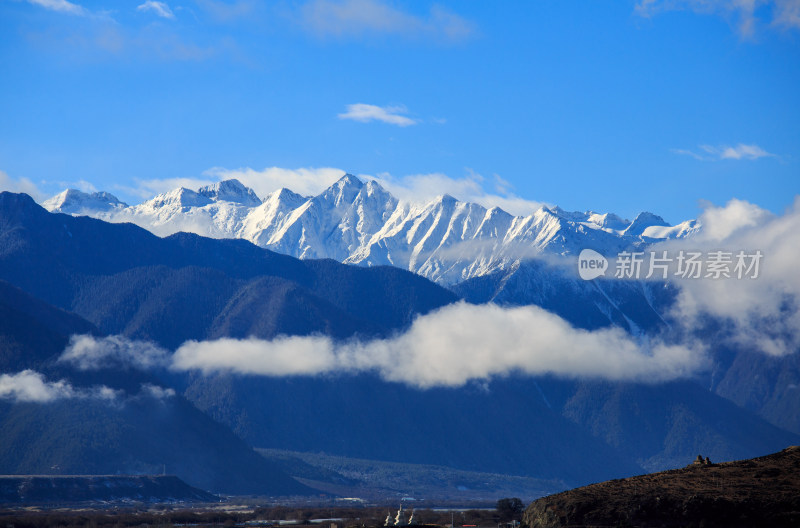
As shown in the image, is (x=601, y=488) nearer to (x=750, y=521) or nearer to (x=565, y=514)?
(x=565, y=514)

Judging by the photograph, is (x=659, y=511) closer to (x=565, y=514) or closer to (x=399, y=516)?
(x=565, y=514)

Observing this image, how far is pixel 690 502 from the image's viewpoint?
4813 inches

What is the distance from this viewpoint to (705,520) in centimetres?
12044

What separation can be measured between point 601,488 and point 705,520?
12.9 meters

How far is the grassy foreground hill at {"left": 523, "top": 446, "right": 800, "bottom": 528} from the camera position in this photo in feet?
396

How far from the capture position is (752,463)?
442 ft

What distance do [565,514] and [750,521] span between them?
17581 mm

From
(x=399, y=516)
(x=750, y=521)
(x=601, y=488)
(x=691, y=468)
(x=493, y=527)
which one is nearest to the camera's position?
(x=750, y=521)

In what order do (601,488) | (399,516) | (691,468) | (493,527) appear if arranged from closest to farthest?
1. (601,488)
2. (691,468)
3. (399,516)
4. (493,527)

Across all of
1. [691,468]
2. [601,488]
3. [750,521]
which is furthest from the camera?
[691,468]

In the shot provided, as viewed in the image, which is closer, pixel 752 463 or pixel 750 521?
pixel 750 521

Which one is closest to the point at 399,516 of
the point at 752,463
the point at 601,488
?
the point at 601,488

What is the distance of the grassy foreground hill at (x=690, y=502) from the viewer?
121 m

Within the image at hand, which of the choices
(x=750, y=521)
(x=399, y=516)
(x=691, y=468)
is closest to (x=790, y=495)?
(x=750, y=521)
